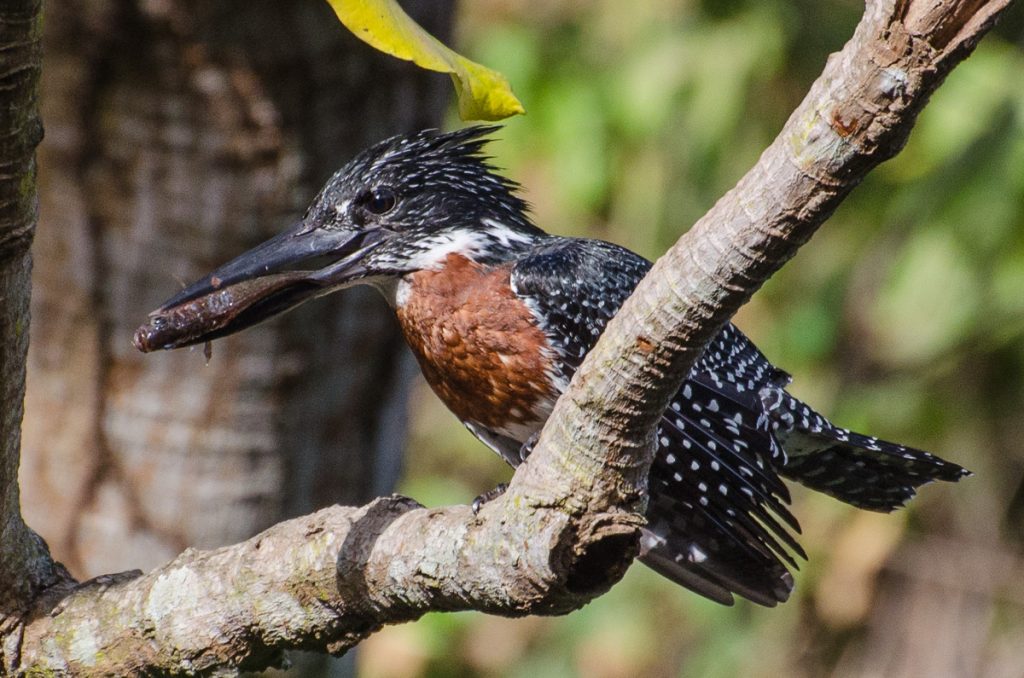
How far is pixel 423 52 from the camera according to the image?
1.60 metres

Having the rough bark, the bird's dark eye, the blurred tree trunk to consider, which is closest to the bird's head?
the bird's dark eye

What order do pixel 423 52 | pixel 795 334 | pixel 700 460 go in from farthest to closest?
pixel 795 334 → pixel 700 460 → pixel 423 52

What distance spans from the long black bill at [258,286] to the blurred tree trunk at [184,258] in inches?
14.3

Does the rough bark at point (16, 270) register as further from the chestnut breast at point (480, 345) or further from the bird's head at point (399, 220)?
the chestnut breast at point (480, 345)

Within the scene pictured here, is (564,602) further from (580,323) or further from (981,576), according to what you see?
(981,576)

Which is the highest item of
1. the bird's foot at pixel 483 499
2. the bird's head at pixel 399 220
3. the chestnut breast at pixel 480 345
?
the bird's head at pixel 399 220

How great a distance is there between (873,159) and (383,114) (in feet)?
6.68

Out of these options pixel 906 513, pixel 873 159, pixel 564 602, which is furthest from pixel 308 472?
pixel 906 513

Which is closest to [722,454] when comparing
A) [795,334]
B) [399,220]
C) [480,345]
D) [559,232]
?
[480,345]

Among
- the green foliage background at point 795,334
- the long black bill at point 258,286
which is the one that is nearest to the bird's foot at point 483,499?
the long black bill at point 258,286

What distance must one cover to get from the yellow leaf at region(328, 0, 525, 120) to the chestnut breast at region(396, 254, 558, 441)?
0.96m

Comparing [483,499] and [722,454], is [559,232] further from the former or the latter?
[483,499]

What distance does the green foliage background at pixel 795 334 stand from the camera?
4309mm

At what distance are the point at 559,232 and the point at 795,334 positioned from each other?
1084 mm
